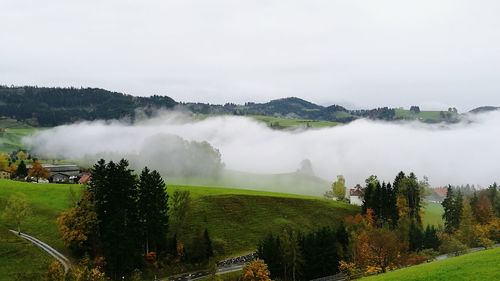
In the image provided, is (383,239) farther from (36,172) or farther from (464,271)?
(36,172)

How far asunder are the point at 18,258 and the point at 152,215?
28.8 metres

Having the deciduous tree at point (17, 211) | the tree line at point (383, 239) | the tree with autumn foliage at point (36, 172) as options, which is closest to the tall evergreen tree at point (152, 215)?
the tree line at point (383, 239)

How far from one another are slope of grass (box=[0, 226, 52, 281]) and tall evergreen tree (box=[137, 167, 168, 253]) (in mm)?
21178

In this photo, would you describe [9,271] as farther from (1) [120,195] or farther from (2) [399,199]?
(2) [399,199]

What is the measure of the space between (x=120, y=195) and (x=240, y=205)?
171 feet

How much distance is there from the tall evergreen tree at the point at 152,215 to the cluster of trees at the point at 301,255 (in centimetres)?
2337

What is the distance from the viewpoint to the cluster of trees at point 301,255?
106 m

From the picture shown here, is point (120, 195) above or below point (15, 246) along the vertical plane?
above

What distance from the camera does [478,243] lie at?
135 meters

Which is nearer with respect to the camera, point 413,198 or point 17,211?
point 17,211

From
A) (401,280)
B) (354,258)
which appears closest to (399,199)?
(354,258)

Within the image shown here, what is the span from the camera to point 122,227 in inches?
4112

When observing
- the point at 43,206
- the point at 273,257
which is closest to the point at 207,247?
the point at 273,257

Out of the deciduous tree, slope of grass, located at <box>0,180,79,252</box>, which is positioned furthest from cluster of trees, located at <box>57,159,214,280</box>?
the deciduous tree
